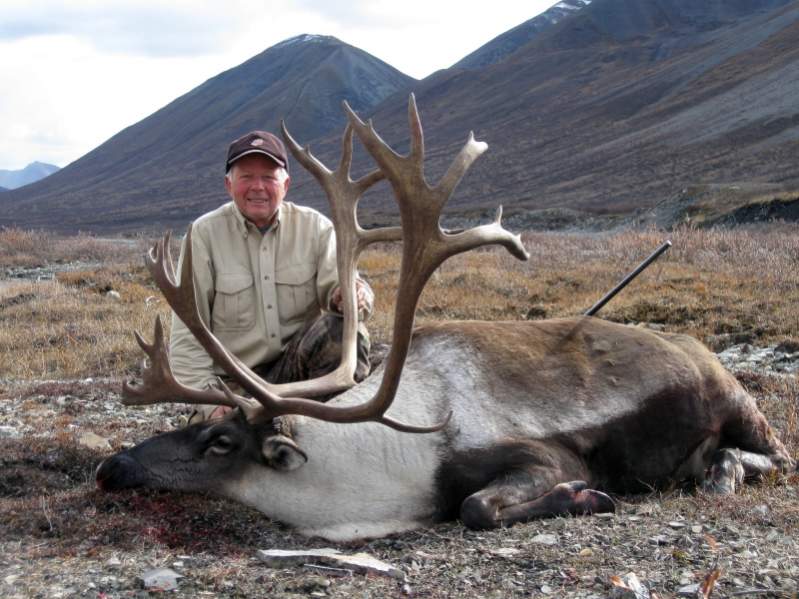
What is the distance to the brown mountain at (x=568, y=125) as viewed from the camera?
49.8 m

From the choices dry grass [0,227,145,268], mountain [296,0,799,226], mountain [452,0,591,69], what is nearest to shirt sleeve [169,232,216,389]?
dry grass [0,227,145,268]

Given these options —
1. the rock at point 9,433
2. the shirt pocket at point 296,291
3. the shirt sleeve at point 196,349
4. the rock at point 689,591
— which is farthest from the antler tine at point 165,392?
the rock at point 689,591

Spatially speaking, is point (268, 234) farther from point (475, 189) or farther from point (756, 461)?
point (475, 189)

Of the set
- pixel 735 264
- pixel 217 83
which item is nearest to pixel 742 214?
pixel 735 264

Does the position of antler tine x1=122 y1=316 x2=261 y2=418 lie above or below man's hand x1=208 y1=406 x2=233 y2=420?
above

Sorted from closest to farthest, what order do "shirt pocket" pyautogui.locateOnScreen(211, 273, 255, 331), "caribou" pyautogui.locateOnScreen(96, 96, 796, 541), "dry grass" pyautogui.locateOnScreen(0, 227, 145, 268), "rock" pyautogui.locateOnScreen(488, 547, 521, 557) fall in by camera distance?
"rock" pyautogui.locateOnScreen(488, 547, 521, 557), "caribou" pyautogui.locateOnScreen(96, 96, 796, 541), "shirt pocket" pyautogui.locateOnScreen(211, 273, 255, 331), "dry grass" pyautogui.locateOnScreen(0, 227, 145, 268)

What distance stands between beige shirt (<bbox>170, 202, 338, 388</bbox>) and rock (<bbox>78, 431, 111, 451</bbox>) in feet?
2.44

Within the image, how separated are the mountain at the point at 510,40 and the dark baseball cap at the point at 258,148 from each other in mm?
121988

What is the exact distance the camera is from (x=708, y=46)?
264 feet

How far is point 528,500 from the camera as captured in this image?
4.33 metres

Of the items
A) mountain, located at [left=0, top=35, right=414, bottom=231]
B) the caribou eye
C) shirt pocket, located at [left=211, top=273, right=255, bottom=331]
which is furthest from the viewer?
mountain, located at [left=0, top=35, right=414, bottom=231]

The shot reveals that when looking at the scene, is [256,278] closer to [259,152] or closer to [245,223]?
[245,223]

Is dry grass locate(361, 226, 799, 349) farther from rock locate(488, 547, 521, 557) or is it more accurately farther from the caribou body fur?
rock locate(488, 547, 521, 557)

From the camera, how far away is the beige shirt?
5641 mm
